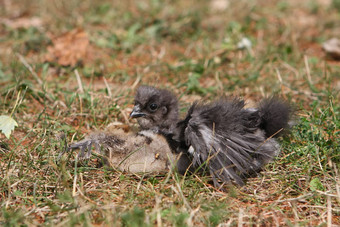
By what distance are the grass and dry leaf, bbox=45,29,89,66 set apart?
95 millimetres

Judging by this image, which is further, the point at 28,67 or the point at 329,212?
the point at 28,67

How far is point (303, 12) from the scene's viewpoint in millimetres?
7703

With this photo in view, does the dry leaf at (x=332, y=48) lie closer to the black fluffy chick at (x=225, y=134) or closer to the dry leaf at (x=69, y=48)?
the black fluffy chick at (x=225, y=134)

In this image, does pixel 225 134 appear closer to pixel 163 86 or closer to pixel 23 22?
pixel 163 86

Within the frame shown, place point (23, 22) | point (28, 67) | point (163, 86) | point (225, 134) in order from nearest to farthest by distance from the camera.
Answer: point (225, 134), point (163, 86), point (28, 67), point (23, 22)

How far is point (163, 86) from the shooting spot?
508 centimetres

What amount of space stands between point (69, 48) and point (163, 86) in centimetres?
167

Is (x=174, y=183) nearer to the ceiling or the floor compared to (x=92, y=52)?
nearer to the floor

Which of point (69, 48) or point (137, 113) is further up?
point (69, 48)

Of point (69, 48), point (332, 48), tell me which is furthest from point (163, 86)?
point (332, 48)

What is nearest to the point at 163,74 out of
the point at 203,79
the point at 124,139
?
the point at 203,79

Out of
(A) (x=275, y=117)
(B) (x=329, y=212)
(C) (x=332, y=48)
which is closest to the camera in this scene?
(B) (x=329, y=212)

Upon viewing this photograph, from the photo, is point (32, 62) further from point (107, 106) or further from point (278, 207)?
point (278, 207)

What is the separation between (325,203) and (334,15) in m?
5.32
